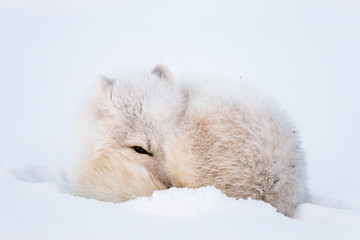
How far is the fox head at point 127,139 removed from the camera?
2.09m

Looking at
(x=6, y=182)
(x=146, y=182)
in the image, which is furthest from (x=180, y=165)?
(x=6, y=182)

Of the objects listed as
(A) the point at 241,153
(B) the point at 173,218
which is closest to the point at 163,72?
(A) the point at 241,153

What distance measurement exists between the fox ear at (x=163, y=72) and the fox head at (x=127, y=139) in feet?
0.61

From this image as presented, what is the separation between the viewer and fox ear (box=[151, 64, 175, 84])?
2.60 m

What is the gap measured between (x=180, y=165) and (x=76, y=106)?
3.41 feet

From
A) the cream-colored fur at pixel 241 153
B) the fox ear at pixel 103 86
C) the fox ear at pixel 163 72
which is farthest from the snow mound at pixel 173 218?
the fox ear at pixel 163 72

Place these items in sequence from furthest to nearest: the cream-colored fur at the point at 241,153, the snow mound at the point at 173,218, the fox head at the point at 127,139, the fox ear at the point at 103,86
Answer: the fox ear at the point at 103,86
the fox head at the point at 127,139
the cream-colored fur at the point at 241,153
the snow mound at the point at 173,218

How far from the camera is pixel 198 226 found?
1.54 meters

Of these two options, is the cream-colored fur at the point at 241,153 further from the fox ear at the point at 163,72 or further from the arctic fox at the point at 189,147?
the fox ear at the point at 163,72

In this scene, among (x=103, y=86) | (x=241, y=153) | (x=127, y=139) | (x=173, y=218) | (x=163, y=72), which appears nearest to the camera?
(x=173, y=218)

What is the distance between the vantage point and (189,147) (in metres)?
2.07

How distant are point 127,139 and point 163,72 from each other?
658mm

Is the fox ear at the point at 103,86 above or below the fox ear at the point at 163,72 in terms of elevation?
below

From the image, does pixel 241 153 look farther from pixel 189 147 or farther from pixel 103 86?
pixel 103 86
